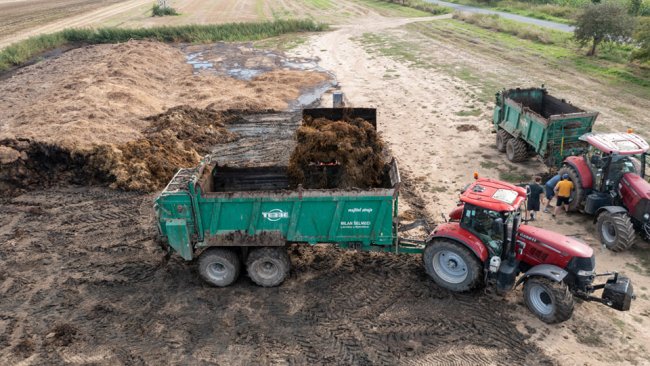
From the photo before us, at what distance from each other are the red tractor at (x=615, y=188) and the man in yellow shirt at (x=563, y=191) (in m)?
0.17

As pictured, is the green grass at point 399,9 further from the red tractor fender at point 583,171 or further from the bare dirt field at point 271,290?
the red tractor fender at point 583,171

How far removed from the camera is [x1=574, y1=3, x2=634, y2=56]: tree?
76.4 feet

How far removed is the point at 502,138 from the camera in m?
14.6

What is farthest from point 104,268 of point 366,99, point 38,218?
point 366,99

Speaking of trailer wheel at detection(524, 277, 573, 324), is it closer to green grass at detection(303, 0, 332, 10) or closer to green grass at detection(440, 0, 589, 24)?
green grass at detection(440, 0, 589, 24)

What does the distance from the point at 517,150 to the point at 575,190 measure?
124 inches

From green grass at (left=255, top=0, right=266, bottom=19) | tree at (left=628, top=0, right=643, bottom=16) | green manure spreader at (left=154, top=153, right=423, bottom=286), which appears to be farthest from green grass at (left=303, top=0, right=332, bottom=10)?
green manure spreader at (left=154, top=153, right=423, bottom=286)

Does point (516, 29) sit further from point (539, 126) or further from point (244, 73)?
point (539, 126)

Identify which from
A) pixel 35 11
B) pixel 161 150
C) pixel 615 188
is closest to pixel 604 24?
pixel 615 188

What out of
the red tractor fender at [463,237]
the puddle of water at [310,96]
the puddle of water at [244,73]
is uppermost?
the red tractor fender at [463,237]

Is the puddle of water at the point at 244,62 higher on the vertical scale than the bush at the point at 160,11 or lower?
lower

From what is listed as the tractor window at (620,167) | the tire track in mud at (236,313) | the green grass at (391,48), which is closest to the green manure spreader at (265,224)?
the tire track in mud at (236,313)

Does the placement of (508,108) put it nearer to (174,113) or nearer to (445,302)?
(445,302)

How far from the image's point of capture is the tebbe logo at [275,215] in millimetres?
8336
